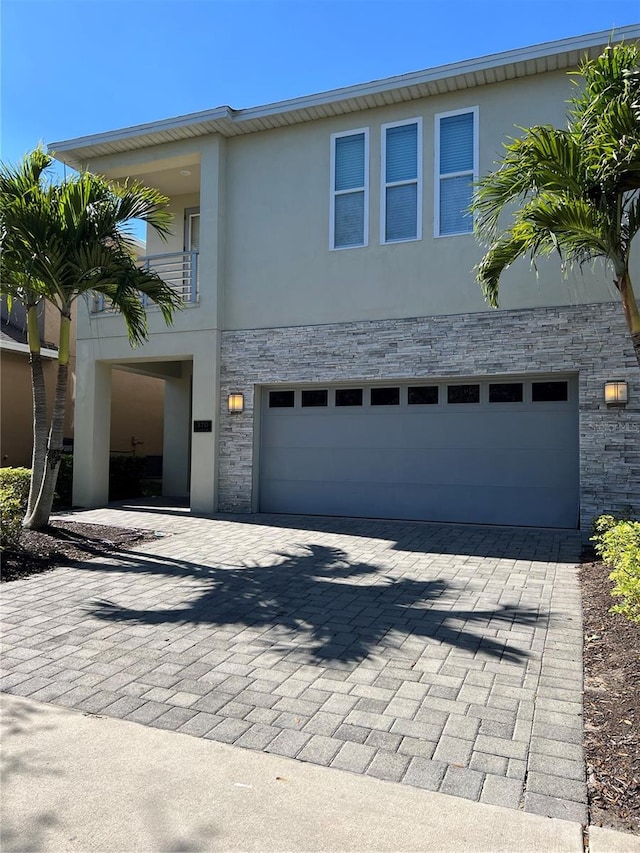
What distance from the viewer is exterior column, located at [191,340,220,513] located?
11492 millimetres

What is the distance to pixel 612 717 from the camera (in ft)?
11.0

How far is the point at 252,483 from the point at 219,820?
29.5ft

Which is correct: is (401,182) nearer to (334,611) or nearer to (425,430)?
(425,430)

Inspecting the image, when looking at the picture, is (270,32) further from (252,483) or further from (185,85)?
(252,483)

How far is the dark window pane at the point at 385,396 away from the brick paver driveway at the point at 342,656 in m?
3.57

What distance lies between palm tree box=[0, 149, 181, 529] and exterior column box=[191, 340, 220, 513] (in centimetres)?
248

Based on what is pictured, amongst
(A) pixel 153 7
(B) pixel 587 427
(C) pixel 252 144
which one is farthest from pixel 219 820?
(C) pixel 252 144

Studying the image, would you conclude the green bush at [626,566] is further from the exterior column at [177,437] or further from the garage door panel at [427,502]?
the exterior column at [177,437]

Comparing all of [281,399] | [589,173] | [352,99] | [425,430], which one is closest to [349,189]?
[352,99]

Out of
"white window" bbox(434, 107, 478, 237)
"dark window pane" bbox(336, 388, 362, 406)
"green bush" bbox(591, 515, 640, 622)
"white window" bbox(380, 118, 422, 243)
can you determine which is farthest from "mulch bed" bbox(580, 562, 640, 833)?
"white window" bbox(380, 118, 422, 243)

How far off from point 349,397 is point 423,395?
1401 millimetres

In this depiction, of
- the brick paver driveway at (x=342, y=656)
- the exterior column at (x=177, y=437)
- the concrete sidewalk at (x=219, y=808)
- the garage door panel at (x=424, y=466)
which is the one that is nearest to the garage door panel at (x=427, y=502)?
the garage door panel at (x=424, y=466)

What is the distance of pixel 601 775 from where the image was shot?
2.84m

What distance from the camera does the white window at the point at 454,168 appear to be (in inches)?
398
